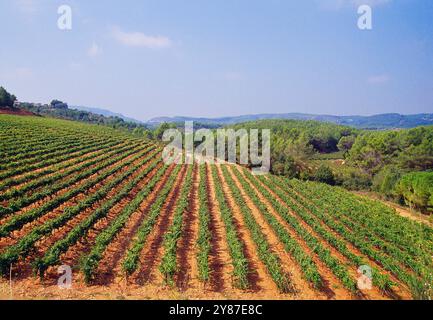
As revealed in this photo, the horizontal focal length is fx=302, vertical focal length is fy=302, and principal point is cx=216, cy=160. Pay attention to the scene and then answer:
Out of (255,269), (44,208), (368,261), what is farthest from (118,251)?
(368,261)

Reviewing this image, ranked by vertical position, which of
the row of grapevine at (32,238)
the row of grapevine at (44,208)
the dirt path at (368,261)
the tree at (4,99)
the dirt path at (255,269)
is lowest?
the dirt path at (368,261)

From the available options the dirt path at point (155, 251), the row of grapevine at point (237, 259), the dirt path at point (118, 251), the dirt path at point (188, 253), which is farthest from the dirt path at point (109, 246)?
the row of grapevine at point (237, 259)

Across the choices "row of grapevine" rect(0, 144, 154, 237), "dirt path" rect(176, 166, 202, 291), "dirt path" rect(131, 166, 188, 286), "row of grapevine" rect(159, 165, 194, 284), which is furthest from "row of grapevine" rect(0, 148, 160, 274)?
"dirt path" rect(176, 166, 202, 291)

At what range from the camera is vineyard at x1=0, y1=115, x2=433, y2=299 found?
10672 millimetres

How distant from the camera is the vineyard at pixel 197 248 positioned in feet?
35.0

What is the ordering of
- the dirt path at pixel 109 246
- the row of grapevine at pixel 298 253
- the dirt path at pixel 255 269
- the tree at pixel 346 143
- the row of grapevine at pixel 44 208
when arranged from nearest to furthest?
the dirt path at pixel 255 269, the row of grapevine at pixel 298 253, the dirt path at pixel 109 246, the row of grapevine at pixel 44 208, the tree at pixel 346 143

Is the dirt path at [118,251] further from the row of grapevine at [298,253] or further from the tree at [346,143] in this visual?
the tree at [346,143]

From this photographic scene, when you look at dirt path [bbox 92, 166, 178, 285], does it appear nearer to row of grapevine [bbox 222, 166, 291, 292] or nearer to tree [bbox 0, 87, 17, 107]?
row of grapevine [bbox 222, 166, 291, 292]

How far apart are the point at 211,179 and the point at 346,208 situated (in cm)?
1523

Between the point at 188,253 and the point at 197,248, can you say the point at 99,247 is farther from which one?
the point at 197,248

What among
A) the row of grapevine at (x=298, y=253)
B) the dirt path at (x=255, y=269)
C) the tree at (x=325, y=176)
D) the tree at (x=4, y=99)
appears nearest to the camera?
the dirt path at (x=255, y=269)

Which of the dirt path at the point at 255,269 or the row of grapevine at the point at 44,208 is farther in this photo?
the row of grapevine at the point at 44,208
